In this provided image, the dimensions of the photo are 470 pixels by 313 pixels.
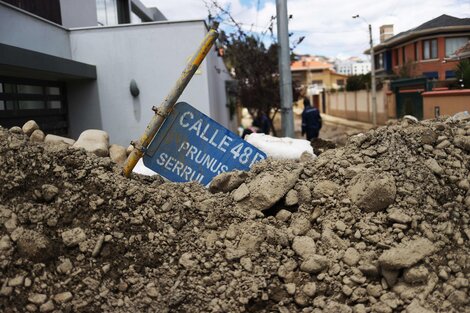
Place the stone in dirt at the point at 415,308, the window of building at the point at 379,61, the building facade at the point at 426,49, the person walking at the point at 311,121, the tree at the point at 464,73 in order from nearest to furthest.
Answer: the stone in dirt at the point at 415,308, the building facade at the point at 426,49, the person walking at the point at 311,121, the tree at the point at 464,73, the window of building at the point at 379,61

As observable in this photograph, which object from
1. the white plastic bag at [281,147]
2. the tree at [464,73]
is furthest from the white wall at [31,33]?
the tree at [464,73]

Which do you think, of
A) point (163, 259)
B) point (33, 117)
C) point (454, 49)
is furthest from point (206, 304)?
point (454, 49)

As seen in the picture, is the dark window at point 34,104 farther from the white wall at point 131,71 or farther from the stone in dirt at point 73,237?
the stone in dirt at point 73,237

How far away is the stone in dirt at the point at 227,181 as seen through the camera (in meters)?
3.91

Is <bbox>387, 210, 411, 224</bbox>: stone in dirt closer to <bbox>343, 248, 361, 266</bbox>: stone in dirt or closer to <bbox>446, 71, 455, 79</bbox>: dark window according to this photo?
<bbox>343, 248, 361, 266</bbox>: stone in dirt

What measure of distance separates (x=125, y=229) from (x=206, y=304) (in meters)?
0.76

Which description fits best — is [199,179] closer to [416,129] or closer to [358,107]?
[416,129]

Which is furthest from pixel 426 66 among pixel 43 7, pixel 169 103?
pixel 169 103

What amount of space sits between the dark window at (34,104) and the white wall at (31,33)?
614mm

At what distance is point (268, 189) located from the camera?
3.65m

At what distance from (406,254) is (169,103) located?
216 centimetres

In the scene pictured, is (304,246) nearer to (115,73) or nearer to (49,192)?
(49,192)

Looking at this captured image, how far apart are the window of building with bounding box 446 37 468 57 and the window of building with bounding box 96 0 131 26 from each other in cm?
882

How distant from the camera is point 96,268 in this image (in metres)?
3.07
